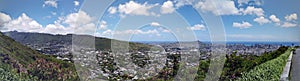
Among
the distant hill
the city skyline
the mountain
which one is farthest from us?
the distant hill

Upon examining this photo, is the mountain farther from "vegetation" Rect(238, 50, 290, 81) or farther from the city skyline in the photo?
"vegetation" Rect(238, 50, 290, 81)

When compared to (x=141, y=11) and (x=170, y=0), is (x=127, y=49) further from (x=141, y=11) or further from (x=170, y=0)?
(x=170, y=0)

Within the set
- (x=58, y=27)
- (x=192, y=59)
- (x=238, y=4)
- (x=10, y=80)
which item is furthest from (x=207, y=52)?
(x=10, y=80)

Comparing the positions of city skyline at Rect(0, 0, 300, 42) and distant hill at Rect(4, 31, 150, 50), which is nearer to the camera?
city skyline at Rect(0, 0, 300, 42)

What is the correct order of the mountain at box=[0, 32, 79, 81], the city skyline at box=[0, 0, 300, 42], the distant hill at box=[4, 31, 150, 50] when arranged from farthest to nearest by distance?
1. the distant hill at box=[4, 31, 150, 50]
2. the city skyline at box=[0, 0, 300, 42]
3. the mountain at box=[0, 32, 79, 81]

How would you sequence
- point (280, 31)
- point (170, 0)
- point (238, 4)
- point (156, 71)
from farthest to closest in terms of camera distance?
point (280, 31) → point (238, 4) → point (170, 0) → point (156, 71)

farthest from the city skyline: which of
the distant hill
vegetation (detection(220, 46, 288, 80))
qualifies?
vegetation (detection(220, 46, 288, 80))

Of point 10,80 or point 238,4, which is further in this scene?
point 238,4

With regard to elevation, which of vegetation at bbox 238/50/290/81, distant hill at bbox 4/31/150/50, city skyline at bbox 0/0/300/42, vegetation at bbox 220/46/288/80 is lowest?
vegetation at bbox 238/50/290/81

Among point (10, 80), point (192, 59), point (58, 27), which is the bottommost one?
point (10, 80)

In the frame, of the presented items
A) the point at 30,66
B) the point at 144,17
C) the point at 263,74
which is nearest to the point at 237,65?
the point at 263,74
